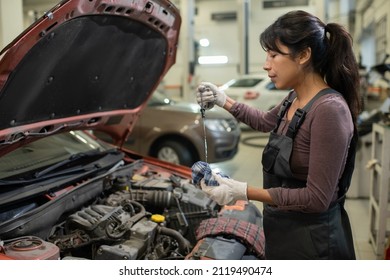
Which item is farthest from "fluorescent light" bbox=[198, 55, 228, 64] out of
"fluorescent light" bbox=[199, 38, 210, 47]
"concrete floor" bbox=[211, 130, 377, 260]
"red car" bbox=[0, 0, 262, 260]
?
"red car" bbox=[0, 0, 262, 260]

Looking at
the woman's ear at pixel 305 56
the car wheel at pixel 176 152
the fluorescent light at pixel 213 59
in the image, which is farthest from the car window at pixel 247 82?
the woman's ear at pixel 305 56

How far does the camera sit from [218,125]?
4312 mm

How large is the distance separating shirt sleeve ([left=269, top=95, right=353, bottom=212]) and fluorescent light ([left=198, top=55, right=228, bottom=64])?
13.2 m

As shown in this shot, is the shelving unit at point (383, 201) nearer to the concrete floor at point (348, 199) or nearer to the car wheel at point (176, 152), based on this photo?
the concrete floor at point (348, 199)

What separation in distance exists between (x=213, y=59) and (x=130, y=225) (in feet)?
42.8

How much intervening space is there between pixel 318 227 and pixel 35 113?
50.8 inches

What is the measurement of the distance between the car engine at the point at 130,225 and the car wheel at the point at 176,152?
203 cm

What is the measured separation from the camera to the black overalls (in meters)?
1.43

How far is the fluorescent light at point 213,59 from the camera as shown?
1427cm

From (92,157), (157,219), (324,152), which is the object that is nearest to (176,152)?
Result: (92,157)

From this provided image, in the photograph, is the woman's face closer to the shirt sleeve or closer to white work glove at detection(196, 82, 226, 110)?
the shirt sleeve
